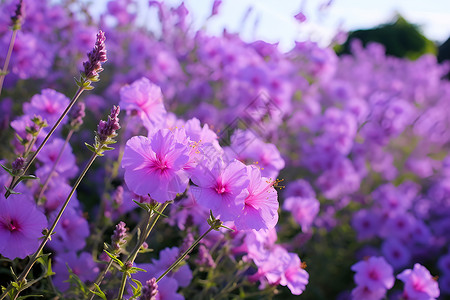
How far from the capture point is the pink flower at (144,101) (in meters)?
1.49

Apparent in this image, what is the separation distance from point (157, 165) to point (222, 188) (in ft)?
0.66

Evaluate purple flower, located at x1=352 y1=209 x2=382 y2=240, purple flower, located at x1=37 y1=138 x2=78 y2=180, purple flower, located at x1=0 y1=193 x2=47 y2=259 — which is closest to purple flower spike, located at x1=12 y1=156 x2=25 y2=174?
purple flower, located at x1=0 y1=193 x2=47 y2=259

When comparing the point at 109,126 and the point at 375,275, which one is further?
the point at 375,275

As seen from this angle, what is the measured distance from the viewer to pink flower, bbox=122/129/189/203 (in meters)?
1.06

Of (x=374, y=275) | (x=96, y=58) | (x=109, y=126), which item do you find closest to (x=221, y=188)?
(x=109, y=126)

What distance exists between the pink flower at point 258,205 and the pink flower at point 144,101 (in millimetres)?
493

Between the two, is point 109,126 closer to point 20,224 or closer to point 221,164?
point 221,164

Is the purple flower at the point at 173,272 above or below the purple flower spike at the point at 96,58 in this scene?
below

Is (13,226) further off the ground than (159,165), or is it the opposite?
(159,165)

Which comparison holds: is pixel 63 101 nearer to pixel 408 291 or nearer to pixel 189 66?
pixel 408 291

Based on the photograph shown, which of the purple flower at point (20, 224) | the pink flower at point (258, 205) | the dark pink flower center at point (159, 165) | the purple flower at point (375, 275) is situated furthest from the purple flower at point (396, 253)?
the purple flower at point (20, 224)

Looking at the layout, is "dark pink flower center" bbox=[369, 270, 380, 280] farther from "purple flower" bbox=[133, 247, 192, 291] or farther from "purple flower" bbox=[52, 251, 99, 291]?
"purple flower" bbox=[52, 251, 99, 291]

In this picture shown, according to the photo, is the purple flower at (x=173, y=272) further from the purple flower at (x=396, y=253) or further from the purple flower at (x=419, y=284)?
the purple flower at (x=396, y=253)

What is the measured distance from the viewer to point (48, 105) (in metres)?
1.77
